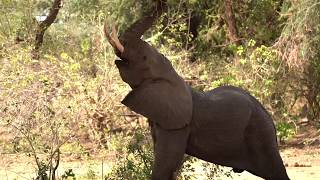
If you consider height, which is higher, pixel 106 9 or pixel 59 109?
pixel 106 9

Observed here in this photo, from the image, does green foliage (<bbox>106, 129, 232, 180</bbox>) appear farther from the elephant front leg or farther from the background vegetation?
the elephant front leg

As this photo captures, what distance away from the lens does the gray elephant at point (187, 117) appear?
4.72m

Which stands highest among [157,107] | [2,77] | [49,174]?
[157,107]

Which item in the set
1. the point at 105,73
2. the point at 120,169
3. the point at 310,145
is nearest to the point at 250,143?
the point at 120,169

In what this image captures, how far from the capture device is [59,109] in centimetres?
876

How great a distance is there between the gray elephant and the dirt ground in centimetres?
341

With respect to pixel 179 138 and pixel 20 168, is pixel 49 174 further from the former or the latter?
pixel 20 168

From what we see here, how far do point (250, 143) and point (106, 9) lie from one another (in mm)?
10443

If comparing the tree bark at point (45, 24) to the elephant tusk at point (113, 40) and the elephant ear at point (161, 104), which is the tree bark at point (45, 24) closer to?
the elephant ear at point (161, 104)

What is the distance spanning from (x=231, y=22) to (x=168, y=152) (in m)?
9.15

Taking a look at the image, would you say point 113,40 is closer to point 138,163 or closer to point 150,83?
point 150,83

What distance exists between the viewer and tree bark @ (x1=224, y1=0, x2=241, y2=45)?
1347 cm

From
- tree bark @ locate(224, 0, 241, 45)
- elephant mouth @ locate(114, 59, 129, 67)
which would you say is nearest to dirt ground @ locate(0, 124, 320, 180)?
tree bark @ locate(224, 0, 241, 45)

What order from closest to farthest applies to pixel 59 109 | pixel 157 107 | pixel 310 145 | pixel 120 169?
pixel 157 107, pixel 120 169, pixel 59 109, pixel 310 145
